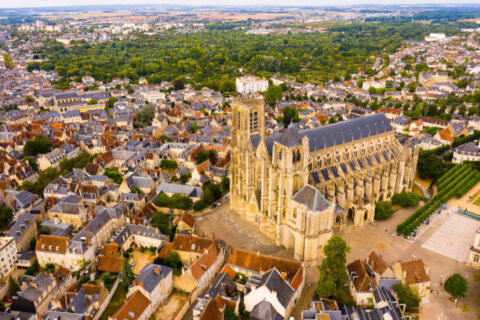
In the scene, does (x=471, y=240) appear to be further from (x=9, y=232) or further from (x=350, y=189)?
(x=9, y=232)

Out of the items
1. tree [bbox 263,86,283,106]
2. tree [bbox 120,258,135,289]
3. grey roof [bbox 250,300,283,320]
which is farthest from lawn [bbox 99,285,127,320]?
tree [bbox 263,86,283,106]

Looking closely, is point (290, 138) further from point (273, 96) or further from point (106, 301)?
point (273, 96)

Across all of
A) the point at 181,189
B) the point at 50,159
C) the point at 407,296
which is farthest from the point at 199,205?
the point at 50,159

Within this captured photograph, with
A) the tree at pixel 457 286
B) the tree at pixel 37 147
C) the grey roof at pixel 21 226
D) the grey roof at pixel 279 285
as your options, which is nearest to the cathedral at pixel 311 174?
the grey roof at pixel 279 285

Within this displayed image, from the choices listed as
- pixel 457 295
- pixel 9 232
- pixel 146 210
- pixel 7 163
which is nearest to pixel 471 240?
pixel 457 295

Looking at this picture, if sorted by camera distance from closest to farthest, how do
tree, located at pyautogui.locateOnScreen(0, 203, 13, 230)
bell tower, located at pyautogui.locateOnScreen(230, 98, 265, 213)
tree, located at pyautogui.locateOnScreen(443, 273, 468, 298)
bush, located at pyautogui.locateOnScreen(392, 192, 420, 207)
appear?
tree, located at pyautogui.locateOnScreen(443, 273, 468, 298)
bell tower, located at pyautogui.locateOnScreen(230, 98, 265, 213)
tree, located at pyautogui.locateOnScreen(0, 203, 13, 230)
bush, located at pyautogui.locateOnScreen(392, 192, 420, 207)

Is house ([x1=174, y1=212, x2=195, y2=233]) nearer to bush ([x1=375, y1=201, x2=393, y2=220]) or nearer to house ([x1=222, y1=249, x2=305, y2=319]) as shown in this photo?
house ([x1=222, y1=249, x2=305, y2=319])

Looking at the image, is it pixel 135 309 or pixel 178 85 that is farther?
pixel 178 85
